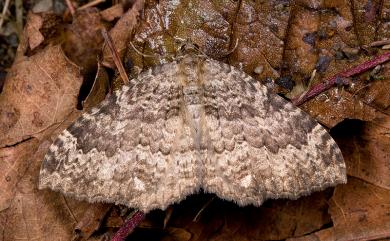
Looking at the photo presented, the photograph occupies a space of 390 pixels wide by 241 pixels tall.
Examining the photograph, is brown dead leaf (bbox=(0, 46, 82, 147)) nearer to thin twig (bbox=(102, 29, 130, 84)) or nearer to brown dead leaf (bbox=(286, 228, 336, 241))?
thin twig (bbox=(102, 29, 130, 84))

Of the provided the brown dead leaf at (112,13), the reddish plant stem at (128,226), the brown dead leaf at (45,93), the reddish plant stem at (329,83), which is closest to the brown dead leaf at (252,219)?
the reddish plant stem at (128,226)

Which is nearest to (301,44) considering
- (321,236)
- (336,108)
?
(336,108)

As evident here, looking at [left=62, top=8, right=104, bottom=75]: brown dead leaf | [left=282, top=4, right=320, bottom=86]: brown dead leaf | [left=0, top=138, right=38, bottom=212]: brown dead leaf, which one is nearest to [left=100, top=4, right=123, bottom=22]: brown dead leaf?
[left=62, top=8, right=104, bottom=75]: brown dead leaf

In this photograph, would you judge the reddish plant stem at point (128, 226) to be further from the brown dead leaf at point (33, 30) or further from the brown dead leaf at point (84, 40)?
the brown dead leaf at point (33, 30)

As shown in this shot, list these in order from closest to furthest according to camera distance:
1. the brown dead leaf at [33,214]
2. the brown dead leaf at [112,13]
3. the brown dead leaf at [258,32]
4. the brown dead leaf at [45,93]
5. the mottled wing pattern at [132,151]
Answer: the mottled wing pattern at [132,151] → the brown dead leaf at [33,214] → the brown dead leaf at [45,93] → the brown dead leaf at [258,32] → the brown dead leaf at [112,13]

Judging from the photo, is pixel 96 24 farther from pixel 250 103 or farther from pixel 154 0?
pixel 250 103

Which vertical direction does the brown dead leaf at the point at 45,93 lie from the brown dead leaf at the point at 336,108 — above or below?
above

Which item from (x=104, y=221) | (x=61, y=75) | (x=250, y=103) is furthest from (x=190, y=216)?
(x=61, y=75)

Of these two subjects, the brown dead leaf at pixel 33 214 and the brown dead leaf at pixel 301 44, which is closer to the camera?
the brown dead leaf at pixel 33 214
